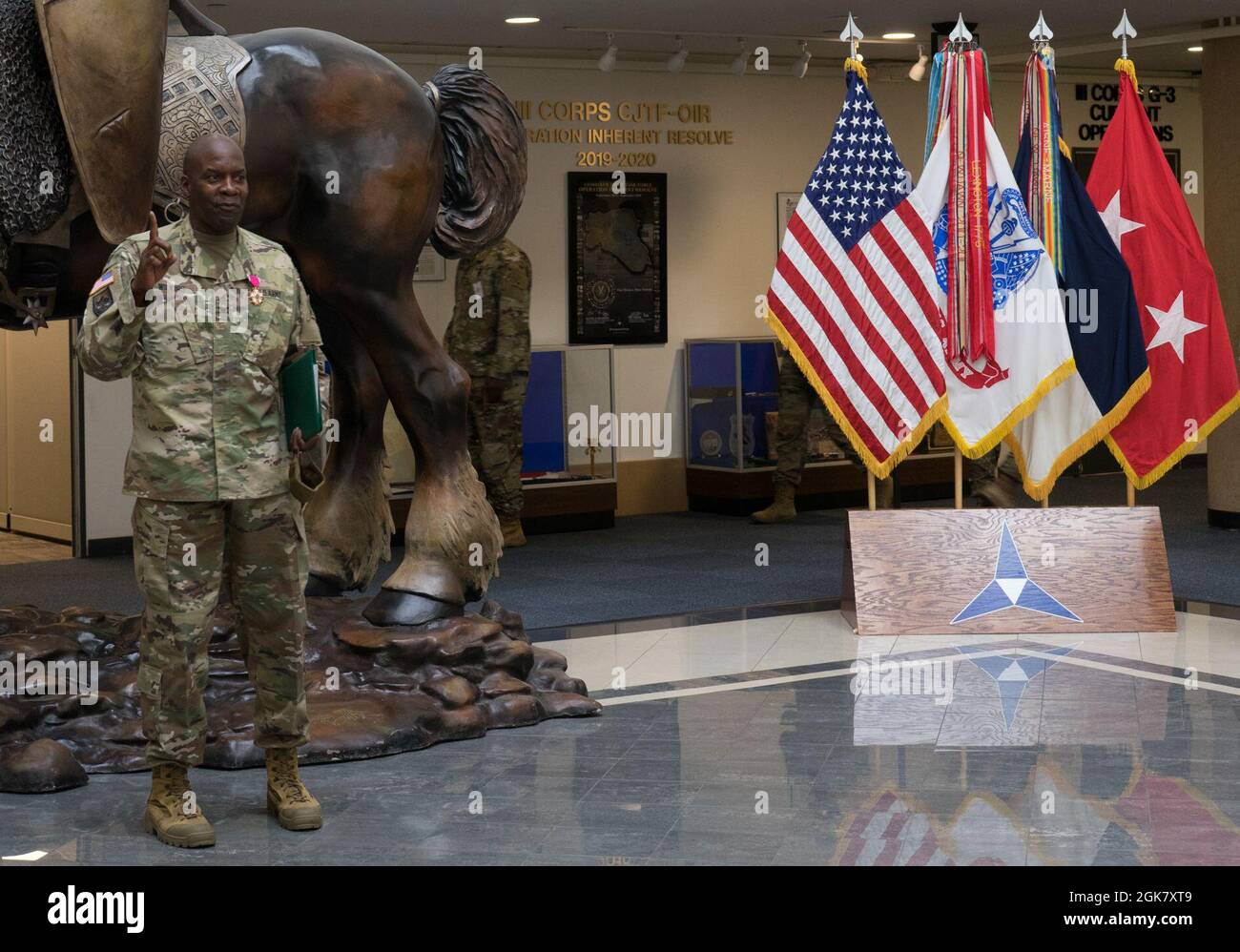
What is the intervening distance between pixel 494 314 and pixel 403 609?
4.42 metres

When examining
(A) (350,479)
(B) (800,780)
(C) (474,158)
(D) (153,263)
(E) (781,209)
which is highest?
(E) (781,209)

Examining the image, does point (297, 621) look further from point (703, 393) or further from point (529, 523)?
point (703, 393)

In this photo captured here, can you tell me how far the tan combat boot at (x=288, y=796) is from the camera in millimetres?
3914

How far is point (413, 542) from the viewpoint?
17.6 feet

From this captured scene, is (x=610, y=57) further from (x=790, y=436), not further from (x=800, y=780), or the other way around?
(x=800, y=780)

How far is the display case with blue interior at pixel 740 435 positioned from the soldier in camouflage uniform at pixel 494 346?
1929mm

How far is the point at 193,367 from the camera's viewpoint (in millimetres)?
3707

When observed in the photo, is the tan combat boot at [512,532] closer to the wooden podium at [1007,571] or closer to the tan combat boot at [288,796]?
the wooden podium at [1007,571]

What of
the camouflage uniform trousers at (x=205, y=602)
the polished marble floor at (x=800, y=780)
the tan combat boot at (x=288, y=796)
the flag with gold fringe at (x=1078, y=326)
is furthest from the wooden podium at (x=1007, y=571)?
the camouflage uniform trousers at (x=205, y=602)

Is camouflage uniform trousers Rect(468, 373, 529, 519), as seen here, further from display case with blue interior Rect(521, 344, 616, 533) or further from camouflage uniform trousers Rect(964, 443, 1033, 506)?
camouflage uniform trousers Rect(964, 443, 1033, 506)

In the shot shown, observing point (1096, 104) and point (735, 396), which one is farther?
point (1096, 104)

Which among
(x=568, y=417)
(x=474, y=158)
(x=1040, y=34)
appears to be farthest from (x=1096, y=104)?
(x=474, y=158)

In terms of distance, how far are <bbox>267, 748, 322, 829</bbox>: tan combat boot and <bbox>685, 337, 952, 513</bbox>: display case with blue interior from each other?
722 centimetres

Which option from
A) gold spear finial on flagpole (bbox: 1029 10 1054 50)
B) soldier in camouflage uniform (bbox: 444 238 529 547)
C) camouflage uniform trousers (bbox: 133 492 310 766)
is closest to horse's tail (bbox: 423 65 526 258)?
camouflage uniform trousers (bbox: 133 492 310 766)
